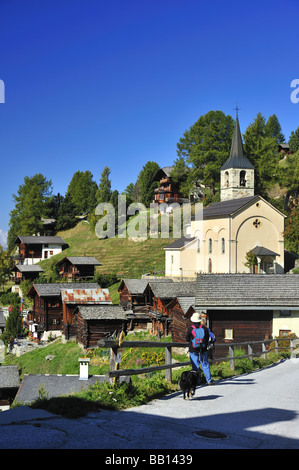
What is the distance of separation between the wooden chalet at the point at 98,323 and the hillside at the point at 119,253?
18.0 meters

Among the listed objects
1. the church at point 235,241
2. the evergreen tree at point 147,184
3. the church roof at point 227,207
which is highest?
the evergreen tree at point 147,184

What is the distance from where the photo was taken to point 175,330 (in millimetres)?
39562

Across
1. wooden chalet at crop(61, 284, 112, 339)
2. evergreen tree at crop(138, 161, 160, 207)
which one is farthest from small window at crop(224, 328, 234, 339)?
evergreen tree at crop(138, 161, 160, 207)

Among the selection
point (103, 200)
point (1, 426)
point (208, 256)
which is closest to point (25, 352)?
point (208, 256)

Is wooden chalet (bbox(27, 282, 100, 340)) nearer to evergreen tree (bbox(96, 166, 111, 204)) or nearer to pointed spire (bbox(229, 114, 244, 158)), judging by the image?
pointed spire (bbox(229, 114, 244, 158))

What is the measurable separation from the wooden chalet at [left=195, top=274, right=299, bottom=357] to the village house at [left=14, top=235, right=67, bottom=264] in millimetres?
60898

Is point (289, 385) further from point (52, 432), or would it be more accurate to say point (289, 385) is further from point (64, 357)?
point (64, 357)

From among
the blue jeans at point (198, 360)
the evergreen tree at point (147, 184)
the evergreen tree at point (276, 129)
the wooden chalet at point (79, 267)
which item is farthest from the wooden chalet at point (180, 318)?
the evergreen tree at point (276, 129)

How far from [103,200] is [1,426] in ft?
313

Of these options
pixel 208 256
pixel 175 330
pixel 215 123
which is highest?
pixel 215 123

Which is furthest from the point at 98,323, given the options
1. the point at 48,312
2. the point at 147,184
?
the point at 147,184

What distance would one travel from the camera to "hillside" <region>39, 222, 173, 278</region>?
69.1 metres

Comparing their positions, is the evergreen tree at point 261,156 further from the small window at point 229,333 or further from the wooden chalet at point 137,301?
the small window at point 229,333

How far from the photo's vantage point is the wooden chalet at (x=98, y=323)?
4503cm
